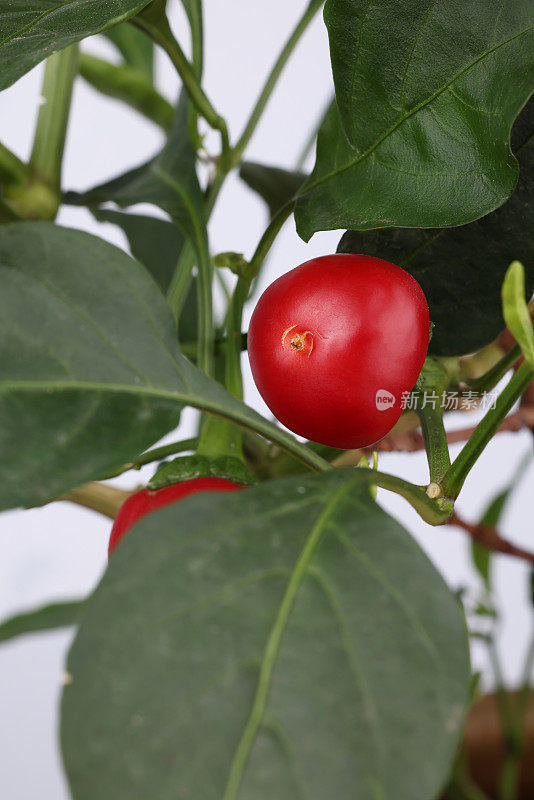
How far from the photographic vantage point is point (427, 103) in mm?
240

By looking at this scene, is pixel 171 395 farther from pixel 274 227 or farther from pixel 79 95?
pixel 79 95

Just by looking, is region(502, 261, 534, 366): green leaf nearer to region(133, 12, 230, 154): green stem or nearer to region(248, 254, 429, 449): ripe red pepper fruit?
region(248, 254, 429, 449): ripe red pepper fruit

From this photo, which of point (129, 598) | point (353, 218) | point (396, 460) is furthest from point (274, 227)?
point (396, 460)

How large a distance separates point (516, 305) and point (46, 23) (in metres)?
0.14

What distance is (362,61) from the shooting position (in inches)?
9.5

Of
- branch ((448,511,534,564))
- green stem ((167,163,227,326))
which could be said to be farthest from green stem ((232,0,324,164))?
branch ((448,511,534,564))

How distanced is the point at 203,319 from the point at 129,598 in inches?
6.9

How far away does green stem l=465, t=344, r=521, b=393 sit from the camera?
282mm

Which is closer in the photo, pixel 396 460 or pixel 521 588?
pixel 396 460

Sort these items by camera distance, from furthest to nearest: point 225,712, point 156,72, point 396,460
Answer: point 396,460
point 156,72
point 225,712

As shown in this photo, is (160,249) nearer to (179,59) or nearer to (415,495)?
(179,59)

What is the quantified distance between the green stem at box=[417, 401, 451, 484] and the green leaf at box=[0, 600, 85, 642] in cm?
38

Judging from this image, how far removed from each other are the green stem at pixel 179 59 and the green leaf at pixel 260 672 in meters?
0.19

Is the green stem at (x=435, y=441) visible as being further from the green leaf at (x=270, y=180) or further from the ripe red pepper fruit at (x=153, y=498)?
the green leaf at (x=270, y=180)
